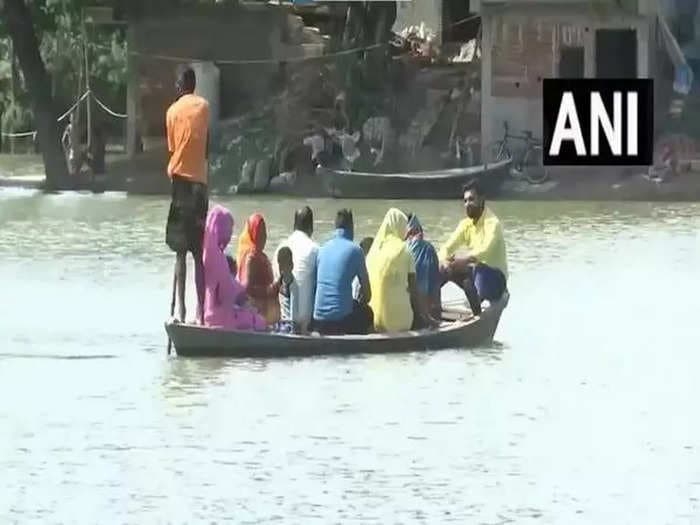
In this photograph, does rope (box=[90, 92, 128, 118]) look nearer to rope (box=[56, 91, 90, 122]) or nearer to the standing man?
rope (box=[56, 91, 90, 122])

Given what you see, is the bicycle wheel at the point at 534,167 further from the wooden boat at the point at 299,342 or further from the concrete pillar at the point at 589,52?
the wooden boat at the point at 299,342

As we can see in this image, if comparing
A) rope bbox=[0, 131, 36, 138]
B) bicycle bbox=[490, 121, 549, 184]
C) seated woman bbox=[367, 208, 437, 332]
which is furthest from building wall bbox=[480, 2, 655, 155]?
seated woman bbox=[367, 208, 437, 332]

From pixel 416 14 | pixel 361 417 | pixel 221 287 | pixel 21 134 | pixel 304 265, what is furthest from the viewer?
pixel 21 134

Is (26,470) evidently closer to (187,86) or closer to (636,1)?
(187,86)

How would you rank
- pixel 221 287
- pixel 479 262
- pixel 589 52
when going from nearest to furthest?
pixel 221 287 < pixel 479 262 < pixel 589 52

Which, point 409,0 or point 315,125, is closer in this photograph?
point 315,125

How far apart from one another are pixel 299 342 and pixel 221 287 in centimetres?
65

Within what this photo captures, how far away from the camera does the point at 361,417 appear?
43.9 ft

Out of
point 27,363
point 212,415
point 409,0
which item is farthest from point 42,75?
point 212,415

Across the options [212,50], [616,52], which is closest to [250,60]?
[212,50]

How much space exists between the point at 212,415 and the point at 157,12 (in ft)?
79.8

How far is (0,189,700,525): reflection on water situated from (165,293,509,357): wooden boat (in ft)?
0.32

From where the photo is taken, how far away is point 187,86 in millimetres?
15172

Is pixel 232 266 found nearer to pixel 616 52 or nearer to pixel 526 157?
pixel 526 157
